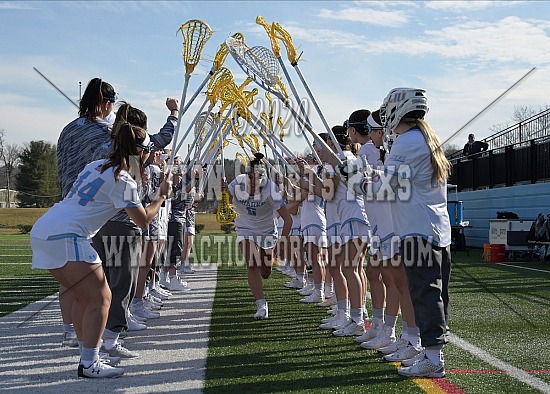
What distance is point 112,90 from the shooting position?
6.22m

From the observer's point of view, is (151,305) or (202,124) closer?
(151,305)

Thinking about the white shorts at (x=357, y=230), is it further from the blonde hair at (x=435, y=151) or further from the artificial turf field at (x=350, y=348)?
the blonde hair at (x=435, y=151)

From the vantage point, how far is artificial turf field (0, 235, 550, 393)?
4949mm

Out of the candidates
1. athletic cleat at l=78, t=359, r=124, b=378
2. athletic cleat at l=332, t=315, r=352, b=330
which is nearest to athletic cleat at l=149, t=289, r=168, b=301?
athletic cleat at l=332, t=315, r=352, b=330

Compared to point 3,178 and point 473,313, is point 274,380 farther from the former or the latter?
point 3,178

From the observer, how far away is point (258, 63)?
849 centimetres

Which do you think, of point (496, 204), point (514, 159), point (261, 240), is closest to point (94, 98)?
point (261, 240)

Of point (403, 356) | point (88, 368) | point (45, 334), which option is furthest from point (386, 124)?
point (45, 334)

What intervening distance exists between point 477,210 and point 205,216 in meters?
27.1

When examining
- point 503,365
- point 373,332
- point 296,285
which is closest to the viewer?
point 503,365

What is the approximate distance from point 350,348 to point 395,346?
0.51 metres

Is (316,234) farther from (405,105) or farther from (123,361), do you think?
(405,105)

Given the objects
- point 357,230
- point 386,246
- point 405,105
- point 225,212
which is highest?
point 405,105

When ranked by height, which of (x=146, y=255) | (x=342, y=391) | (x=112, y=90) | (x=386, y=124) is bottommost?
(x=342, y=391)
